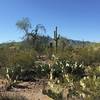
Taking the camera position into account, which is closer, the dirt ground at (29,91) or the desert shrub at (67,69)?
the dirt ground at (29,91)

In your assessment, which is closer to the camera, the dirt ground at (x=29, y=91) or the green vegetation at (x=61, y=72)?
the green vegetation at (x=61, y=72)

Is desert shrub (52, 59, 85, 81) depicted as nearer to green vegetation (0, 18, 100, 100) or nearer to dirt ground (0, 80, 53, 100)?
green vegetation (0, 18, 100, 100)

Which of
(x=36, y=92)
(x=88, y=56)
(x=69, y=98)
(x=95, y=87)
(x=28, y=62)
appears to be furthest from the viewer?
(x=88, y=56)

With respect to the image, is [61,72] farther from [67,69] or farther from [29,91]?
[29,91]

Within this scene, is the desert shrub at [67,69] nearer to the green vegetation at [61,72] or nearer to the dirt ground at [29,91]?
the green vegetation at [61,72]

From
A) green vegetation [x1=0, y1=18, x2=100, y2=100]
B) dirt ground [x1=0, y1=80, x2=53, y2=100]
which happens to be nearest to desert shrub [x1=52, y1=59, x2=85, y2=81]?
green vegetation [x1=0, y1=18, x2=100, y2=100]

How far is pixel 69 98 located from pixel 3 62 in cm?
1199

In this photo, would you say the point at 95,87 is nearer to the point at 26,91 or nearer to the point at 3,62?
the point at 26,91

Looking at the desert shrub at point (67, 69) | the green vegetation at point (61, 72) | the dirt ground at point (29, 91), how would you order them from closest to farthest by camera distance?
the green vegetation at point (61, 72) < the dirt ground at point (29, 91) < the desert shrub at point (67, 69)

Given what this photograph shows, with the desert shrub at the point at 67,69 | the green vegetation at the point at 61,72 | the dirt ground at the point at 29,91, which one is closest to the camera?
the green vegetation at the point at 61,72

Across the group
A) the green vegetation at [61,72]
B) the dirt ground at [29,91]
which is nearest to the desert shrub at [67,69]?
the green vegetation at [61,72]

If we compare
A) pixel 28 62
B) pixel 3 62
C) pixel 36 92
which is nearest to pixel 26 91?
pixel 36 92

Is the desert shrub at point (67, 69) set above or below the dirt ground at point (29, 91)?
above

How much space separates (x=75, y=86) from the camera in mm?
9281
